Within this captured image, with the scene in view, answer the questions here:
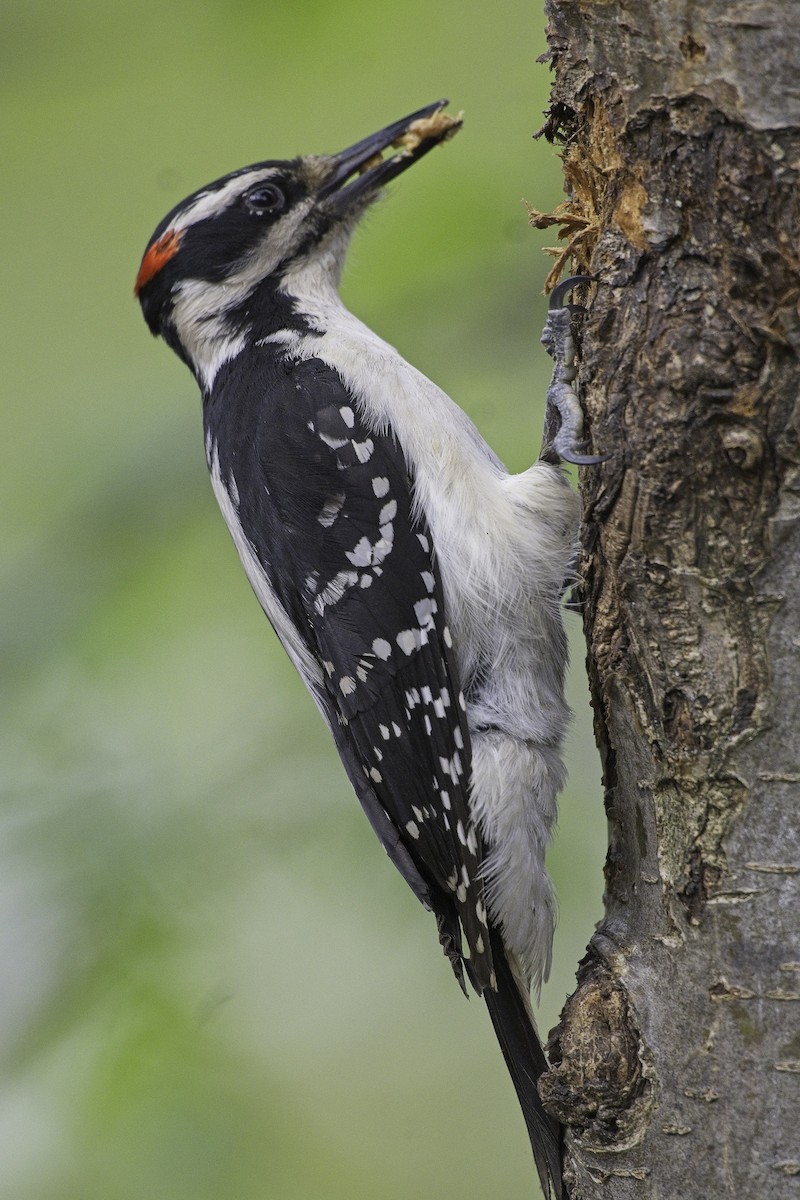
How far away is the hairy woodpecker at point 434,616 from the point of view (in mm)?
2432

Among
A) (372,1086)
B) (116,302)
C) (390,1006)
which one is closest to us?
(390,1006)

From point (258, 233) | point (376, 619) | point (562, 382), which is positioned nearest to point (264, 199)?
point (258, 233)

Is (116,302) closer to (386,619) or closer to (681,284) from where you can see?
(386,619)

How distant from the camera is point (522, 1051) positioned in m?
2.41

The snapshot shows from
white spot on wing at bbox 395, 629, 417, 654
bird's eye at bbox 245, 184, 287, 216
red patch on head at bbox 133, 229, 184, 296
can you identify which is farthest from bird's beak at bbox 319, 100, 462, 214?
white spot on wing at bbox 395, 629, 417, 654

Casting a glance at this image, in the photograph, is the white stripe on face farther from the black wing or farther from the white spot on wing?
the white spot on wing

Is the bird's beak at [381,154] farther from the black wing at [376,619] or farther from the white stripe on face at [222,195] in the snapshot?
the black wing at [376,619]

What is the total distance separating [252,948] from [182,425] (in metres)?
1.25

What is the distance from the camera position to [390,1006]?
3.03m

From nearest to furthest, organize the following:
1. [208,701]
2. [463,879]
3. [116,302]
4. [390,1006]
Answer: [463,879] → [208,701] → [390,1006] → [116,302]

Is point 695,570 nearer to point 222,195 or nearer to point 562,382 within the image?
point 562,382

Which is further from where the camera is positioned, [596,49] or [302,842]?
[302,842]

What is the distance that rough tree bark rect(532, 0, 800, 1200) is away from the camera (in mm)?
1505

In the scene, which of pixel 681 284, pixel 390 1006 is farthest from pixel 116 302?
pixel 681 284
